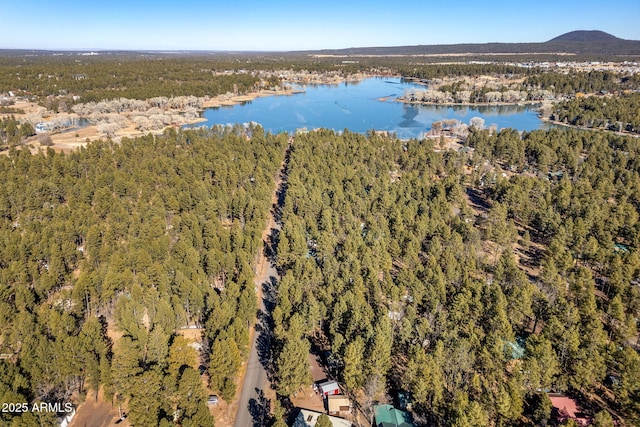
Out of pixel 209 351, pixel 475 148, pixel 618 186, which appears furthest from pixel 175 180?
pixel 618 186

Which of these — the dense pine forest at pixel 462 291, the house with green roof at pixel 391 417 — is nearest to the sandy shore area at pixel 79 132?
the dense pine forest at pixel 462 291

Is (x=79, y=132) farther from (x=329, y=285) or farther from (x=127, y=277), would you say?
(x=329, y=285)

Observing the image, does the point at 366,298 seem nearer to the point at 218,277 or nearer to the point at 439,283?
the point at 439,283

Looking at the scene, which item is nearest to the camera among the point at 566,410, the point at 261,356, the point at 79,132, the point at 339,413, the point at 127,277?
the point at 566,410

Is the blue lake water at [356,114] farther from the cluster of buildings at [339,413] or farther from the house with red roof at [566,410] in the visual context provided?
the cluster of buildings at [339,413]

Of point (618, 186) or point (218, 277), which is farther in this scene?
point (618, 186)

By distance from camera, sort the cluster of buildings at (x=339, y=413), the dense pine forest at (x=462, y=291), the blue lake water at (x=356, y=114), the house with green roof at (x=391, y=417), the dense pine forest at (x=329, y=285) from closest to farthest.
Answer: the cluster of buildings at (x=339, y=413) → the house with green roof at (x=391, y=417) → the dense pine forest at (x=329, y=285) → the dense pine forest at (x=462, y=291) → the blue lake water at (x=356, y=114)

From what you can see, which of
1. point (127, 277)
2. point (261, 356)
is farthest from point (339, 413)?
point (127, 277)
